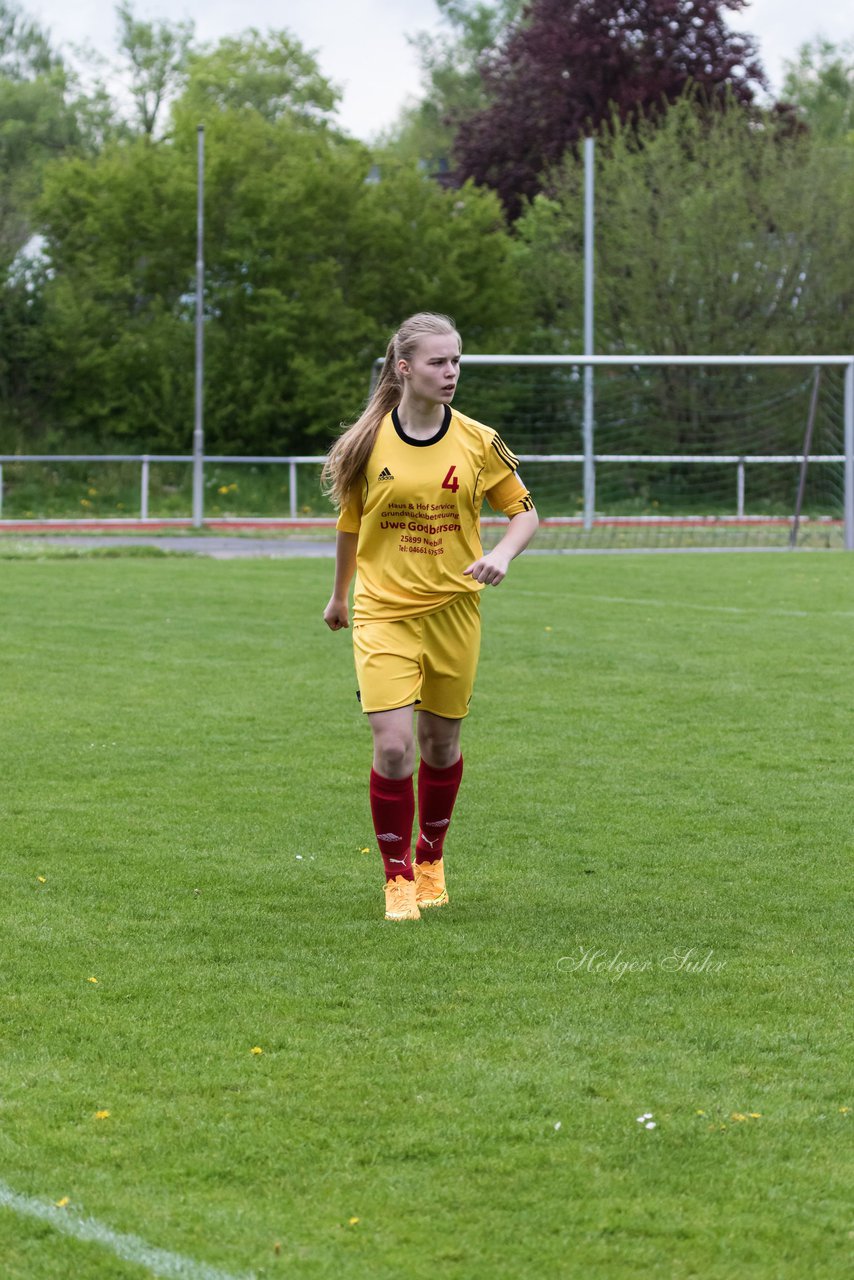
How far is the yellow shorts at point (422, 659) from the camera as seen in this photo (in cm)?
534

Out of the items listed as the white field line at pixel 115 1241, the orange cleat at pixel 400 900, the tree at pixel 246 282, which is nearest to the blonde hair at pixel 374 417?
the orange cleat at pixel 400 900

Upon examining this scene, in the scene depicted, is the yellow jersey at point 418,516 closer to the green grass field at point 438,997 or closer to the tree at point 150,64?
the green grass field at point 438,997

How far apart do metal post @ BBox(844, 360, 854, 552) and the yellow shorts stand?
19.1 m

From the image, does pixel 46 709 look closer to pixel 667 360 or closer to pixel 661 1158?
pixel 661 1158

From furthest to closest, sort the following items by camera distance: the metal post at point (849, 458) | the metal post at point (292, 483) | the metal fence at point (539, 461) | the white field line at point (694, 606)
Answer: the metal post at point (292, 483) → the metal fence at point (539, 461) → the metal post at point (849, 458) → the white field line at point (694, 606)

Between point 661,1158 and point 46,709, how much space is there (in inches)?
265

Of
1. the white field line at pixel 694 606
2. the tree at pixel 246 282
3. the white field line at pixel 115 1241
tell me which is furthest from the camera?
the tree at pixel 246 282

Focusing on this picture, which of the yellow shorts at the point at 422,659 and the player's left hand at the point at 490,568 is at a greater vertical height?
the player's left hand at the point at 490,568

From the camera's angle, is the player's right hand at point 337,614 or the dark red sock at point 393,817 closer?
the dark red sock at point 393,817

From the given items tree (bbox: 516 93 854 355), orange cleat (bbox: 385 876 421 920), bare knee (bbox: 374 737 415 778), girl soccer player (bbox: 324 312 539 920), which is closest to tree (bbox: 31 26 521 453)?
tree (bbox: 516 93 854 355)

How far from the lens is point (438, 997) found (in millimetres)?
4516

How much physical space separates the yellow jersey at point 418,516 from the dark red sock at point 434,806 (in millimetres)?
617

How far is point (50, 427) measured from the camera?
35469 mm

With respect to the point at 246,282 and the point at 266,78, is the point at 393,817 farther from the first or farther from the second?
the point at 266,78
